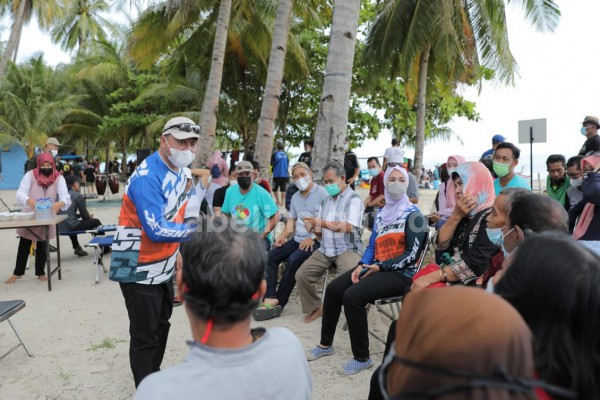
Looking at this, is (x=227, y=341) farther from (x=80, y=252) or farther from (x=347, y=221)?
(x=80, y=252)

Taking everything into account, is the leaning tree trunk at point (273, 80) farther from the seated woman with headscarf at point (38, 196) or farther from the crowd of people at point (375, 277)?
the seated woman with headscarf at point (38, 196)

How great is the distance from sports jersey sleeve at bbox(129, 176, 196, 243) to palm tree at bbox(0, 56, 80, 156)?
90.1ft

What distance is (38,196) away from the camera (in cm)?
671

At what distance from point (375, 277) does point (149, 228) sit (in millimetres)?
1951

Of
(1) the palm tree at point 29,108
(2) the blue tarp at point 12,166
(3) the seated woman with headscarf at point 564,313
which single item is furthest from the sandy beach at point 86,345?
(2) the blue tarp at point 12,166

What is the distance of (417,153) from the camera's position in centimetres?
1480

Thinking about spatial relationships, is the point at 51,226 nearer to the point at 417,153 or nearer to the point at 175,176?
the point at 175,176

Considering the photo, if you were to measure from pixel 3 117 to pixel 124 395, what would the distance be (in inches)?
1202

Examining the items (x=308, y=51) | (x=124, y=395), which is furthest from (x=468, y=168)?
(x=308, y=51)

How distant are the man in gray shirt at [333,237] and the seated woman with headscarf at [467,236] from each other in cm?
126

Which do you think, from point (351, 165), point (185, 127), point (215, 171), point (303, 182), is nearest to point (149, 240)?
point (185, 127)

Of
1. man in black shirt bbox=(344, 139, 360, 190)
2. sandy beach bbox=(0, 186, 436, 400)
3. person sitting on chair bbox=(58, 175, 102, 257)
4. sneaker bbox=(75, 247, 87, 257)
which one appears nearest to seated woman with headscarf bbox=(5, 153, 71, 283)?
sandy beach bbox=(0, 186, 436, 400)

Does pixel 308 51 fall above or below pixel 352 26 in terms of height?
above

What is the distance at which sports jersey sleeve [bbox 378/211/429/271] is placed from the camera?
3816mm
